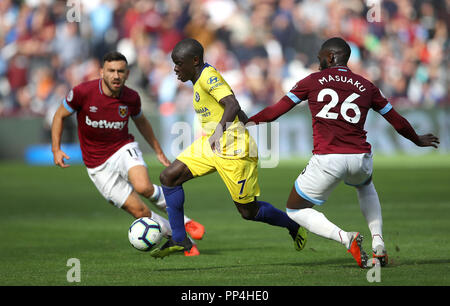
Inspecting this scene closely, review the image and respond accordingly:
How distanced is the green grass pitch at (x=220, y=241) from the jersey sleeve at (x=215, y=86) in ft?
5.44

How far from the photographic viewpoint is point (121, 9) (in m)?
25.3

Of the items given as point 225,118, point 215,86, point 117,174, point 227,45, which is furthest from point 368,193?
point 227,45

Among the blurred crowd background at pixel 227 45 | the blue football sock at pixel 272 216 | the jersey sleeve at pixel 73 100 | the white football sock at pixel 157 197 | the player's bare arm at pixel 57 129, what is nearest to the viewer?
the blue football sock at pixel 272 216

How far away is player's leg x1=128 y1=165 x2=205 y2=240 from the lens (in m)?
9.21

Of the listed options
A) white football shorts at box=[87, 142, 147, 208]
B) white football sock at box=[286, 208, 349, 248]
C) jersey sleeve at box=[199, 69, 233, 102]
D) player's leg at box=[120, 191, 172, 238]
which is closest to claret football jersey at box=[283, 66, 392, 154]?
white football sock at box=[286, 208, 349, 248]

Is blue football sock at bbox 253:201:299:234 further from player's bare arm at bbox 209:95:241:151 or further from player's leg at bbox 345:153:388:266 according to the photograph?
player's bare arm at bbox 209:95:241:151

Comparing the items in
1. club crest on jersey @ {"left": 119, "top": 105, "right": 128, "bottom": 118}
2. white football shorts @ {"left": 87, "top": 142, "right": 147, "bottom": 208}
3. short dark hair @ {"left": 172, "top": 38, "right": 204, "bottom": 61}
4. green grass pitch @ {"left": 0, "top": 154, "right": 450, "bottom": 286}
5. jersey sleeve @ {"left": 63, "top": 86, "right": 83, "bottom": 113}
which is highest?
short dark hair @ {"left": 172, "top": 38, "right": 204, "bottom": 61}

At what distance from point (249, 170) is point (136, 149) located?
6.61 feet

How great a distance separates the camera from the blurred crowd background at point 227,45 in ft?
76.5

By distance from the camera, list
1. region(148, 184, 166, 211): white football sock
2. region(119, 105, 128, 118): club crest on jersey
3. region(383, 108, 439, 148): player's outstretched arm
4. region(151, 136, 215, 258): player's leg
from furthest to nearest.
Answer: region(119, 105, 128, 118): club crest on jersey → region(148, 184, 166, 211): white football sock → region(151, 136, 215, 258): player's leg → region(383, 108, 439, 148): player's outstretched arm

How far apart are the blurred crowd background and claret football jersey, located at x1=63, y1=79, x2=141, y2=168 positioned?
1284 centimetres

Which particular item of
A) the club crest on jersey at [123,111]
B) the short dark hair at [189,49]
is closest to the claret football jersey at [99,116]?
the club crest on jersey at [123,111]

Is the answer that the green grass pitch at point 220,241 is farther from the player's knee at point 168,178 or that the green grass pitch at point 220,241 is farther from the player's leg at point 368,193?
the player's knee at point 168,178

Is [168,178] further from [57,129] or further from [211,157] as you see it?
[57,129]
